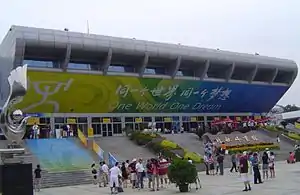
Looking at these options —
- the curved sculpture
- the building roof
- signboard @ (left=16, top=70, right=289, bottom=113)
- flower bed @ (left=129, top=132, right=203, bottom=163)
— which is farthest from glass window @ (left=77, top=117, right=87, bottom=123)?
the curved sculpture

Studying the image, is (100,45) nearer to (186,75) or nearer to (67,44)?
(67,44)

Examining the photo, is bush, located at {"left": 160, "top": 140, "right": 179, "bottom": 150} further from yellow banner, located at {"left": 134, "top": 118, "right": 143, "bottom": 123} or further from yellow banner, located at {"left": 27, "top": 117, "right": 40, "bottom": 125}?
yellow banner, located at {"left": 134, "top": 118, "right": 143, "bottom": 123}

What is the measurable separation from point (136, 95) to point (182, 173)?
3185 centimetres

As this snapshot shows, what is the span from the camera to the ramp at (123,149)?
34550mm

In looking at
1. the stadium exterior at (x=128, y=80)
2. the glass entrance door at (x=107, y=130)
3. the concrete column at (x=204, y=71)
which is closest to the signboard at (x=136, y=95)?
the stadium exterior at (x=128, y=80)

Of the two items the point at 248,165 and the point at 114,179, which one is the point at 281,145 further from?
the point at 114,179

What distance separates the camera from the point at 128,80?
47312 mm

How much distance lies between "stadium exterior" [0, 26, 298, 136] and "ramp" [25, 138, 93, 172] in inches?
319

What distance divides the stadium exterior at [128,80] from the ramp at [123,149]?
24.2ft

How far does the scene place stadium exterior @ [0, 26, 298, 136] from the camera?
4212 cm

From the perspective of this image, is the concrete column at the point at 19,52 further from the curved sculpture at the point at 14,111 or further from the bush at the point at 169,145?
the curved sculpture at the point at 14,111

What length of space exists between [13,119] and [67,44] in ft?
91.7

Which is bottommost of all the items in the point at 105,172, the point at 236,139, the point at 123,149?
the point at 105,172

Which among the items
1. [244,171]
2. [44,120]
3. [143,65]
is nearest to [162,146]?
[143,65]
